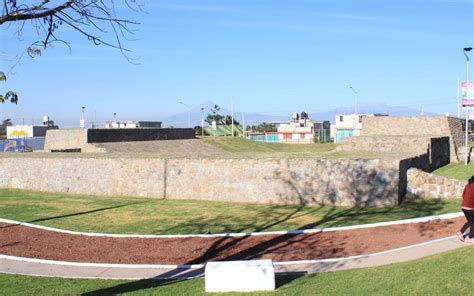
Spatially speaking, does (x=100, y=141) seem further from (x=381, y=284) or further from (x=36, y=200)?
(x=381, y=284)

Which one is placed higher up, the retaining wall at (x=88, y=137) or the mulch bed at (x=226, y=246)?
the retaining wall at (x=88, y=137)

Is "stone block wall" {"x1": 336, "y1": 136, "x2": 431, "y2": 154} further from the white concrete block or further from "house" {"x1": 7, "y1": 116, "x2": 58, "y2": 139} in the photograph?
"house" {"x1": 7, "y1": 116, "x2": 58, "y2": 139}

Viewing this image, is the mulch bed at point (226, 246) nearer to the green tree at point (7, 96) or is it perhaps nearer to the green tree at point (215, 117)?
the green tree at point (7, 96)

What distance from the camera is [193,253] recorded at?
39.1ft

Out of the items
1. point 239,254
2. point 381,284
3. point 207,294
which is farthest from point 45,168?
point 381,284

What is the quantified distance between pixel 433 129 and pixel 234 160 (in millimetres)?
20282

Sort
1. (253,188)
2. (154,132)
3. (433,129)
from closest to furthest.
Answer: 1. (253,188)
2. (433,129)
3. (154,132)

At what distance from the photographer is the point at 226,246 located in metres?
12.4

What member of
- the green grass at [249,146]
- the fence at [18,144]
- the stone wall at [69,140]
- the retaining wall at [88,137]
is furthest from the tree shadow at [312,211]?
the green grass at [249,146]

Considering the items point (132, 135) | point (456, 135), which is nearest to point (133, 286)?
point (456, 135)

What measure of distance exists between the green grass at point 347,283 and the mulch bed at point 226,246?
1862 millimetres

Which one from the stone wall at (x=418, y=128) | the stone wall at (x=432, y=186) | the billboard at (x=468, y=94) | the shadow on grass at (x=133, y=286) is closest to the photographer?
the shadow on grass at (x=133, y=286)

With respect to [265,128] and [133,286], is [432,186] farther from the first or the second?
[265,128]

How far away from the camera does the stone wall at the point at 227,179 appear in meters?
17.0
